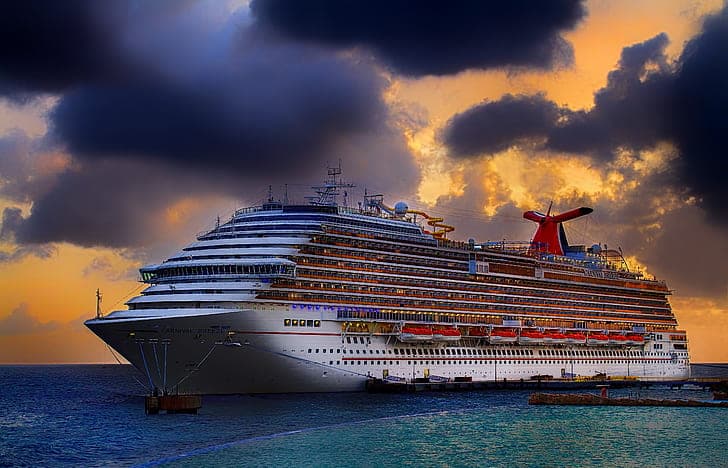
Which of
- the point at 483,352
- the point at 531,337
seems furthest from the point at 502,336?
the point at 531,337

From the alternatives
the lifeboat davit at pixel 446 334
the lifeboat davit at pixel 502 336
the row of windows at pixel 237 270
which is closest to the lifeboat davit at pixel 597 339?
the lifeboat davit at pixel 502 336

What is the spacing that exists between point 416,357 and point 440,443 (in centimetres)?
3682

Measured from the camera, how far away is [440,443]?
56.1 m

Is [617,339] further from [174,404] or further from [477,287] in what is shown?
[174,404]

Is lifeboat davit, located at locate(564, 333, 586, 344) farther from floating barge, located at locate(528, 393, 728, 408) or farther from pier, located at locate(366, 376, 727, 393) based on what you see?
floating barge, located at locate(528, 393, 728, 408)

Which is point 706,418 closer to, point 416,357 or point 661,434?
point 661,434

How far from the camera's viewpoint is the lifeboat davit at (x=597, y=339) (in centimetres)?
11944

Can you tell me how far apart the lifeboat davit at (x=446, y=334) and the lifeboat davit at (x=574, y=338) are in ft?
76.9

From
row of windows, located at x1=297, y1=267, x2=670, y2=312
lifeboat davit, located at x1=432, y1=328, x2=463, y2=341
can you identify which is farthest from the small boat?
lifeboat davit, located at x1=432, y1=328, x2=463, y2=341

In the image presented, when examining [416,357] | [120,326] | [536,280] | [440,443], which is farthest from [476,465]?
[536,280]

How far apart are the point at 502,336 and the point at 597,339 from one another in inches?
891

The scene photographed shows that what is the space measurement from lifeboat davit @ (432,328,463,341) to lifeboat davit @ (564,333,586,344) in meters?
23.4

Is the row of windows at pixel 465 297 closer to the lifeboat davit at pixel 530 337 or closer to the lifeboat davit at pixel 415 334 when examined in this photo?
the lifeboat davit at pixel 415 334

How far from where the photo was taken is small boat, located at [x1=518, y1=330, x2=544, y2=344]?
107506 millimetres
